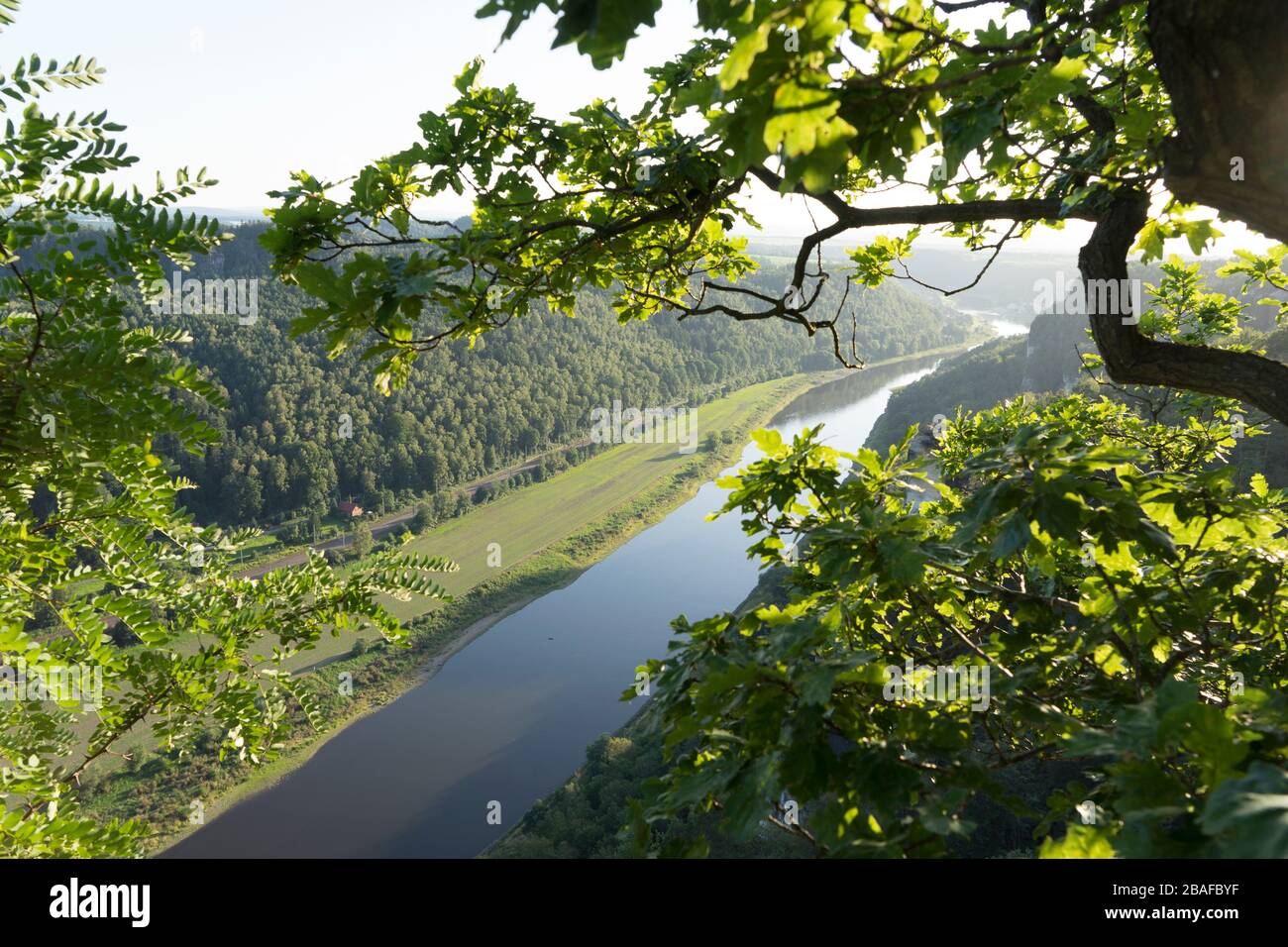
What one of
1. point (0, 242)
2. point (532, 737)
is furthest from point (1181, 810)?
point (532, 737)

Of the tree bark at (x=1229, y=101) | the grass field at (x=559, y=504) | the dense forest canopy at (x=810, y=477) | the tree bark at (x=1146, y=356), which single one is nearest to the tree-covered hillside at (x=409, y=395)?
the grass field at (x=559, y=504)

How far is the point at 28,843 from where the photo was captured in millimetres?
2189

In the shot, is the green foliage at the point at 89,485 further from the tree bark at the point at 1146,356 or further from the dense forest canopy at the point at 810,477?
the tree bark at the point at 1146,356

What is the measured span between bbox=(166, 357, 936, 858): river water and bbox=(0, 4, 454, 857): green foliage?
99.4 feet

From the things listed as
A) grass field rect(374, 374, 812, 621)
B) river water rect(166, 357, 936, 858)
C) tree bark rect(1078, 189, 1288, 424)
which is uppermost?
tree bark rect(1078, 189, 1288, 424)

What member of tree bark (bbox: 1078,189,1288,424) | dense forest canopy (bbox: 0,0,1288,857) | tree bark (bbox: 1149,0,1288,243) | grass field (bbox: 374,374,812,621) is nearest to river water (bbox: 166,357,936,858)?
grass field (bbox: 374,374,812,621)

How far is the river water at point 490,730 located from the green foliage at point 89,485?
30.3 meters

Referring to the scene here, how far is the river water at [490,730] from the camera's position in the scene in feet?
107

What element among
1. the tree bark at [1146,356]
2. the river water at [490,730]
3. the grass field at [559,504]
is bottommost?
the river water at [490,730]

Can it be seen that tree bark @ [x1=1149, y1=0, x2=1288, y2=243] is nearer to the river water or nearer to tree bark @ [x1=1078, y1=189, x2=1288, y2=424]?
tree bark @ [x1=1078, y1=189, x2=1288, y2=424]

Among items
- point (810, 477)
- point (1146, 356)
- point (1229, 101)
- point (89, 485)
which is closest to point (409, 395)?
point (89, 485)

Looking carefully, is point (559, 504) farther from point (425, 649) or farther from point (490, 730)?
point (490, 730)

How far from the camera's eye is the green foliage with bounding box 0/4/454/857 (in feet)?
7.95
